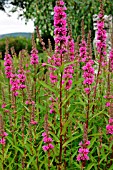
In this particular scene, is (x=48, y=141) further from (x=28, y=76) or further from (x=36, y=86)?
(x=28, y=76)

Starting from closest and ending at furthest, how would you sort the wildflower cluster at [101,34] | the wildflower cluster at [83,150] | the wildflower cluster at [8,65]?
1. the wildflower cluster at [83,150]
2. the wildflower cluster at [101,34]
3. the wildflower cluster at [8,65]

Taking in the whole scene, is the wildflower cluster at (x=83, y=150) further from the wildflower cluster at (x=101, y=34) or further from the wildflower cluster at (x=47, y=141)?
the wildflower cluster at (x=101, y=34)

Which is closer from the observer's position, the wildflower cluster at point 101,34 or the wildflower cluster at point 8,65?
the wildflower cluster at point 101,34

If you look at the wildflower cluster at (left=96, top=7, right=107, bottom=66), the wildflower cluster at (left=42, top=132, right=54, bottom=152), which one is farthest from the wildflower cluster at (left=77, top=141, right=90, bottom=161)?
the wildflower cluster at (left=96, top=7, right=107, bottom=66)

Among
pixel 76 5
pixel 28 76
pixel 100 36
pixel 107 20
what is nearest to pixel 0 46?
pixel 76 5

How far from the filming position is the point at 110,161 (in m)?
3.72

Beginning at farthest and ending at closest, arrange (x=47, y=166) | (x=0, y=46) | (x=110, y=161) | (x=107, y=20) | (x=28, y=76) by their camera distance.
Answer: (x=0, y=46)
(x=107, y=20)
(x=28, y=76)
(x=110, y=161)
(x=47, y=166)

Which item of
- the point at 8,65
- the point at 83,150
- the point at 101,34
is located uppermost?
the point at 101,34

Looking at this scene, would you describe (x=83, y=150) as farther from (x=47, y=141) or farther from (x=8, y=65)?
(x=8, y=65)

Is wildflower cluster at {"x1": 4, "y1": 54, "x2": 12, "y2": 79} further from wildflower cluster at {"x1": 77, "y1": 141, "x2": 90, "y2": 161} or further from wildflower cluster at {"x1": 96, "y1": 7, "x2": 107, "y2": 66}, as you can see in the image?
wildflower cluster at {"x1": 77, "y1": 141, "x2": 90, "y2": 161}

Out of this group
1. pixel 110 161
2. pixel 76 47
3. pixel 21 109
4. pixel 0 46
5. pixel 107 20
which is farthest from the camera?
pixel 0 46

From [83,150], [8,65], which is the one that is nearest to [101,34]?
[8,65]

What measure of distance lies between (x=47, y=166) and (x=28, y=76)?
2.11m

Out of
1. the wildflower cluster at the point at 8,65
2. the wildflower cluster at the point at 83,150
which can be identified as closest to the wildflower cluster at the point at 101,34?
the wildflower cluster at the point at 8,65
